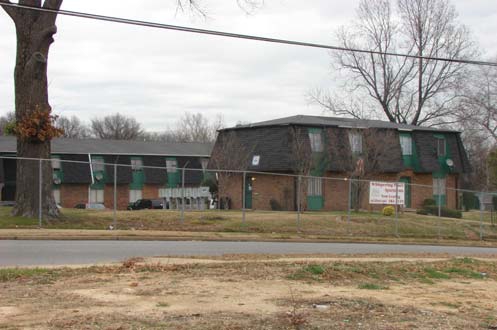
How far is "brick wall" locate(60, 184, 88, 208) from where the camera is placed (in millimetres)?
48019

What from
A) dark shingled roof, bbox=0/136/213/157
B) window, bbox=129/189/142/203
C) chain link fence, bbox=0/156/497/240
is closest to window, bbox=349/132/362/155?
→ chain link fence, bbox=0/156/497/240

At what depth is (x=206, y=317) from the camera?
7387mm

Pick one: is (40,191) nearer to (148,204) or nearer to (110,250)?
(110,250)

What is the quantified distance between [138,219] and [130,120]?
91.3 m

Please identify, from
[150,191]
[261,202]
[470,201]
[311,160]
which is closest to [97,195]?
[150,191]

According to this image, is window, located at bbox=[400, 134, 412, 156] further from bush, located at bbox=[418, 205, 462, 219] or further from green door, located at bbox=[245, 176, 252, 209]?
green door, located at bbox=[245, 176, 252, 209]

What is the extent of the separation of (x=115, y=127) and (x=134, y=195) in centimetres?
6035

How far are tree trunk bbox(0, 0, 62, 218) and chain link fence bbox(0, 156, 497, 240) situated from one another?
0.43 feet

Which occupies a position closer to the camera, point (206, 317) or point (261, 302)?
point (206, 317)

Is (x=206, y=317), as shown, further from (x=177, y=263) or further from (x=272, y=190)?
(x=272, y=190)

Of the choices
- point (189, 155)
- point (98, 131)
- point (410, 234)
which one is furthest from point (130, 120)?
point (410, 234)

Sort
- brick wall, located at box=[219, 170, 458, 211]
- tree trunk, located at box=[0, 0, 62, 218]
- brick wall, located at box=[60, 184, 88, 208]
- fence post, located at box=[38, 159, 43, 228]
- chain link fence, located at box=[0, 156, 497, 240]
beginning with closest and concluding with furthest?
tree trunk, located at box=[0, 0, 62, 218] < fence post, located at box=[38, 159, 43, 228] < chain link fence, located at box=[0, 156, 497, 240] < brick wall, located at box=[219, 170, 458, 211] < brick wall, located at box=[60, 184, 88, 208]

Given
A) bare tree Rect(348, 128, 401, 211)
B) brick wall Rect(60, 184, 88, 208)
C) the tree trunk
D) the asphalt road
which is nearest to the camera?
the asphalt road

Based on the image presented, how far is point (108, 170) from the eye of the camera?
50.2 m
